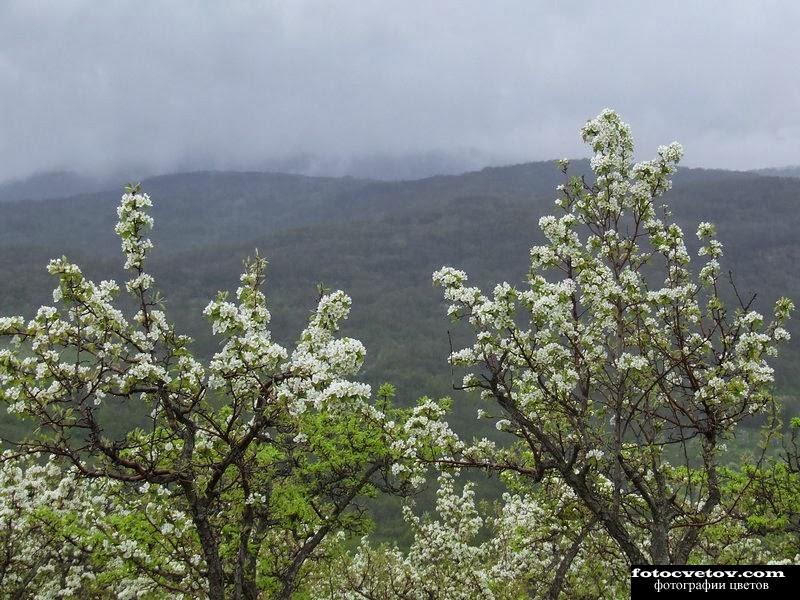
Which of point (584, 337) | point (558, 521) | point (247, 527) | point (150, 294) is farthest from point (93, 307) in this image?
point (558, 521)

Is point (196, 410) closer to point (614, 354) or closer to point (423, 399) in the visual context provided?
point (423, 399)

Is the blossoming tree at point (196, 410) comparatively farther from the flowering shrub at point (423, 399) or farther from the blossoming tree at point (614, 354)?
the blossoming tree at point (614, 354)

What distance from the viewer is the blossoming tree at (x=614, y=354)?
10844 mm

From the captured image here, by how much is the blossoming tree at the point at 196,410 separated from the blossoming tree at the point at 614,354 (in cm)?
256

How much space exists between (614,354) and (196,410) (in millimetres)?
7918

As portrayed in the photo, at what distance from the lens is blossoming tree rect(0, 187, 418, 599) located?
10.3 m

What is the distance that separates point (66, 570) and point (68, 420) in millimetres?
12292

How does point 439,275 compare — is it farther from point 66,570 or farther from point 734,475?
point 66,570

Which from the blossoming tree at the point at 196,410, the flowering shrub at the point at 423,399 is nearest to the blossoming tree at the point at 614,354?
the flowering shrub at the point at 423,399

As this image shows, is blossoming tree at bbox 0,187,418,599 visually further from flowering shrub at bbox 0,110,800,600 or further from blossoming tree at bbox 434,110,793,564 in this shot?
blossoming tree at bbox 434,110,793,564

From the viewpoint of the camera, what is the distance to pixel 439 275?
448 inches

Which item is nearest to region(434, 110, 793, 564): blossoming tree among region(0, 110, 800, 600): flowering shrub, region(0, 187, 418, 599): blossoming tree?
region(0, 110, 800, 600): flowering shrub

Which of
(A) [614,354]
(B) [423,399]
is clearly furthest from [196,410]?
(A) [614,354]

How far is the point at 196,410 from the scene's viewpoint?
453 inches
